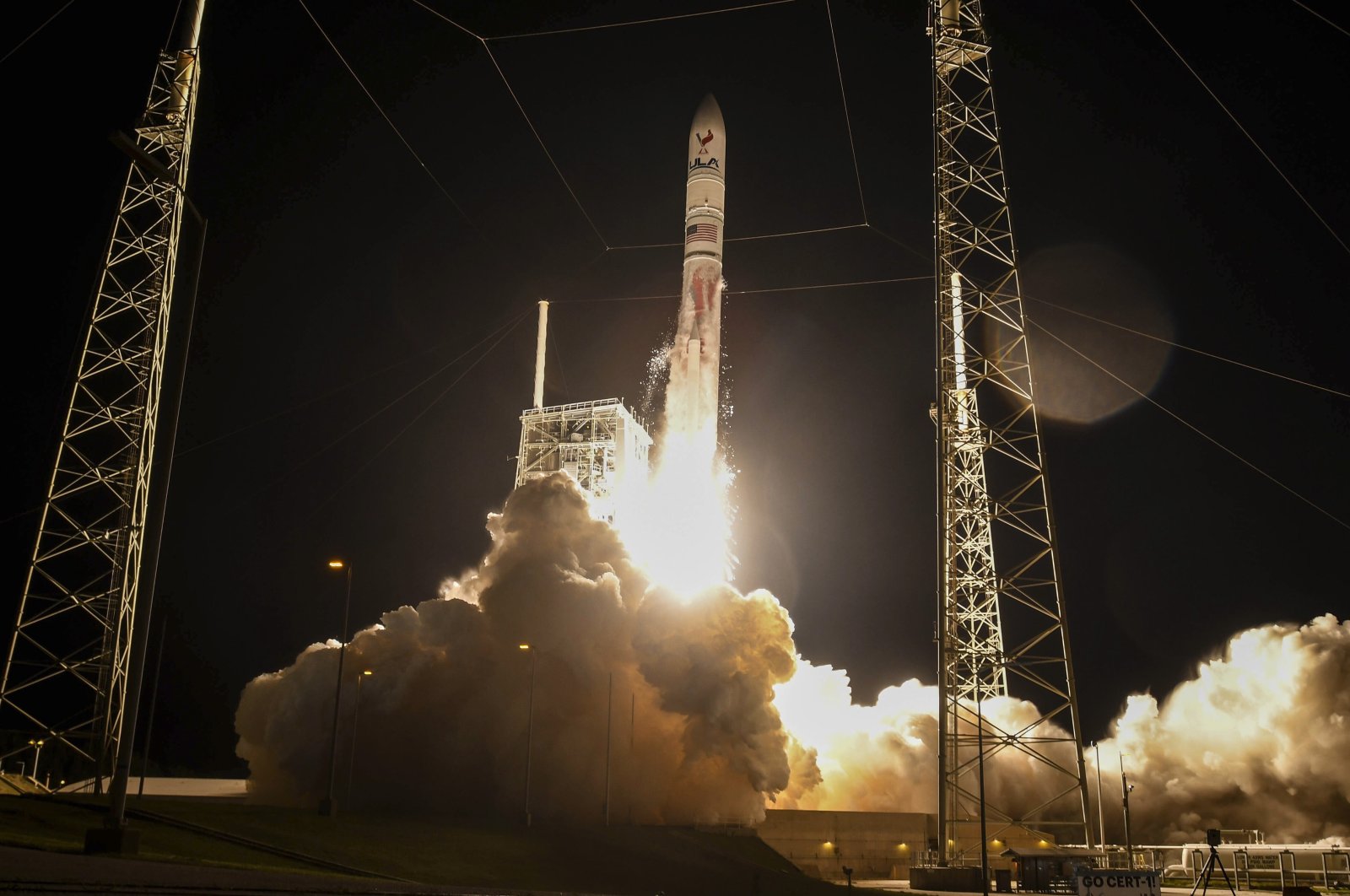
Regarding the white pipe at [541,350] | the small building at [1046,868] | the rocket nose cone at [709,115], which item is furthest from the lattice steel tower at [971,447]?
the white pipe at [541,350]

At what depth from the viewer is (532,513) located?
50.8 metres

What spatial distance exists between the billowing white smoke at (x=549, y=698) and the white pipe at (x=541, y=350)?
17220 mm

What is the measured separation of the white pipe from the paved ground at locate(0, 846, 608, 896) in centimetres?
4645

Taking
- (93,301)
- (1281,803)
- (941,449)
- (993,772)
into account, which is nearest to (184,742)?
(93,301)

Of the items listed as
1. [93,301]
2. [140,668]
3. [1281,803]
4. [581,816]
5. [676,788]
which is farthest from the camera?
[1281,803]

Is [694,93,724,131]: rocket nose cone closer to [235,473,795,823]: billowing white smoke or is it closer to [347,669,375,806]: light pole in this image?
[235,473,795,823]: billowing white smoke

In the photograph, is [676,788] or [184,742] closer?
[676,788]

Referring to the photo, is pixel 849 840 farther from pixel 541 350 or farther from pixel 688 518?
pixel 541 350

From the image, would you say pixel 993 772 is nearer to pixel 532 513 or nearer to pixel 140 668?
pixel 532 513

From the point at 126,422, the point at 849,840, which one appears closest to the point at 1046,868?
the point at 849,840

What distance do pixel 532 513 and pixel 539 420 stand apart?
13543 millimetres

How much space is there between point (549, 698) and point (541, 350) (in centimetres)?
2675

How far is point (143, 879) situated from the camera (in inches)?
692

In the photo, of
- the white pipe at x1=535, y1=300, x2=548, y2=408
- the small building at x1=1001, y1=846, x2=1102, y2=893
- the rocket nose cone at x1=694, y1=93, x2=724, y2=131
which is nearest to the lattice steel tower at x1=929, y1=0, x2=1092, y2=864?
the small building at x1=1001, y1=846, x2=1102, y2=893
